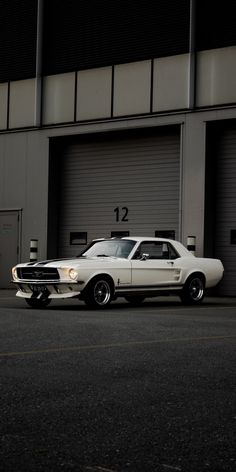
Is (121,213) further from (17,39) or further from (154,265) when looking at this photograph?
(154,265)

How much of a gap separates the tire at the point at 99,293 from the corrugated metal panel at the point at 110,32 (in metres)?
9.54

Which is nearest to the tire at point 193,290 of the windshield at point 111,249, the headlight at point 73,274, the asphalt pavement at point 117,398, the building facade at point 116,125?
the windshield at point 111,249

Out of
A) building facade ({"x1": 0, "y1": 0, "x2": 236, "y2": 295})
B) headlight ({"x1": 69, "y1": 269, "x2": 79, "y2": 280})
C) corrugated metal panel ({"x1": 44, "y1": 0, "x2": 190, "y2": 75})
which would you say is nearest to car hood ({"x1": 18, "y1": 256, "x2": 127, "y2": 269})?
headlight ({"x1": 69, "y1": 269, "x2": 79, "y2": 280})

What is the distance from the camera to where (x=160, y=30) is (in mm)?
22484

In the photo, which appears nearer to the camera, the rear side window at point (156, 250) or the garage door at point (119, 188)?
the rear side window at point (156, 250)

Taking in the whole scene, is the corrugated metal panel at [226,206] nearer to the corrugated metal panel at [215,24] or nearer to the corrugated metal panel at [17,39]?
the corrugated metal panel at [215,24]

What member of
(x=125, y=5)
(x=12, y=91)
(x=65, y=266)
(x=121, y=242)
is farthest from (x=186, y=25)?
(x=65, y=266)

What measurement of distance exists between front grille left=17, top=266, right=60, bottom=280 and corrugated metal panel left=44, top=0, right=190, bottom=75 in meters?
9.77

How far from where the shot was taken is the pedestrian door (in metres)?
25.0

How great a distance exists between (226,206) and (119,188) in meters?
3.63

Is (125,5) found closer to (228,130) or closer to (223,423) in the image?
(228,130)

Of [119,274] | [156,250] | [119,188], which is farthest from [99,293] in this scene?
[119,188]

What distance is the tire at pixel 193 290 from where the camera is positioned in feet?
54.1

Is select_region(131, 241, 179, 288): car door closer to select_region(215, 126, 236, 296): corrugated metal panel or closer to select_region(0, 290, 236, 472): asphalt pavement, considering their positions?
select_region(0, 290, 236, 472): asphalt pavement
